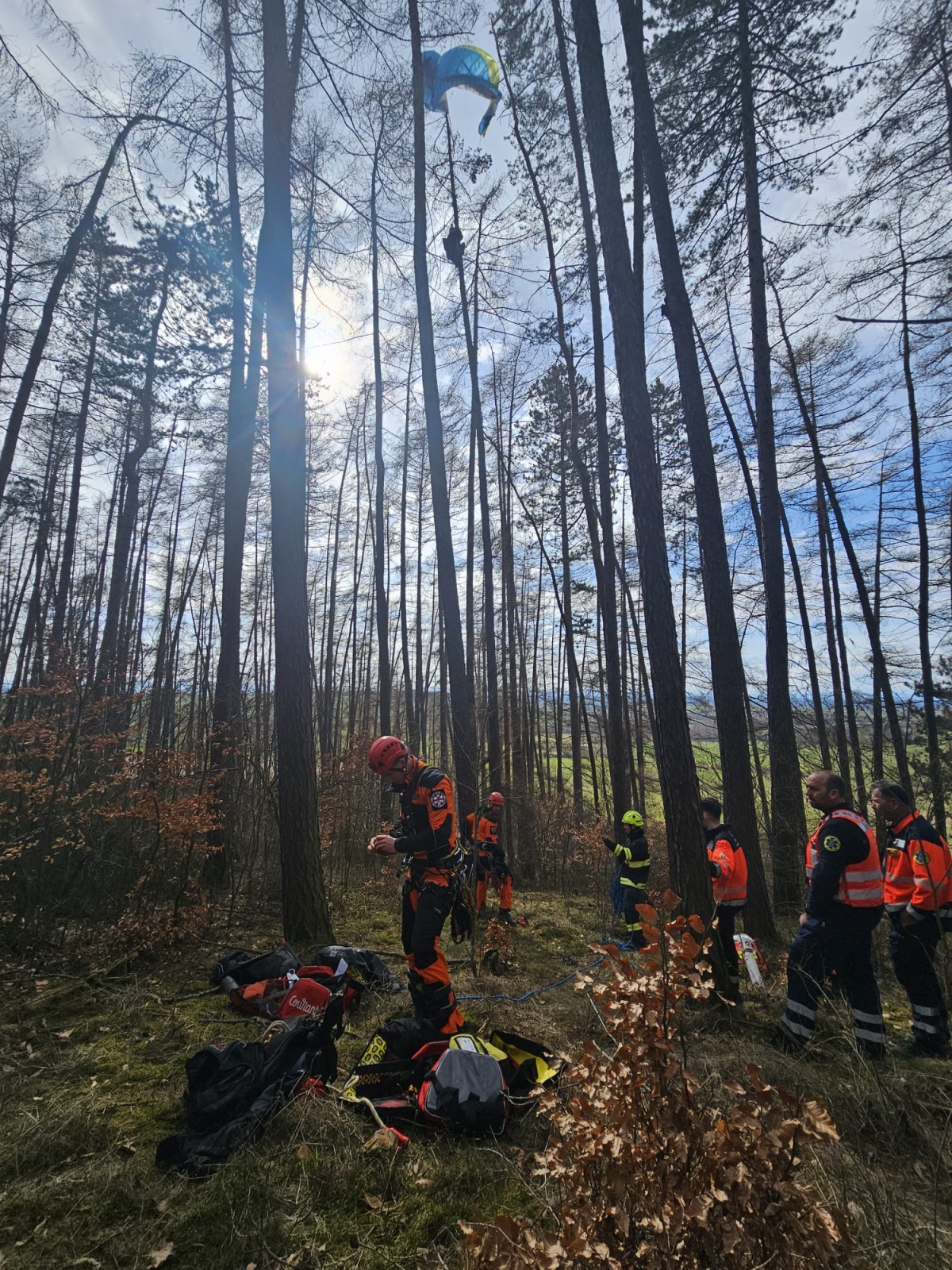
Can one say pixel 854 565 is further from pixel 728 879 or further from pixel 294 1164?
pixel 294 1164

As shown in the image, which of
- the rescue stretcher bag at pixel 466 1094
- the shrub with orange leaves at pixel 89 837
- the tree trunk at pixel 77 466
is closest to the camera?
the rescue stretcher bag at pixel 466 1094

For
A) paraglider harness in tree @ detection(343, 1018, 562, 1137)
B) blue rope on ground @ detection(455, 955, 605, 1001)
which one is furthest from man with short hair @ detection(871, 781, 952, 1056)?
paraglider harness in tree @ detection(343, 1018, 562, 1137)

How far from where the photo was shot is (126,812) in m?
5.21

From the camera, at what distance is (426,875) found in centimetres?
460

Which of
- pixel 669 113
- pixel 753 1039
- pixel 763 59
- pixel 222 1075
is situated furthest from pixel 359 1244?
pixel 763 59

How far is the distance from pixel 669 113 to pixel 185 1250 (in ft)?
42.3

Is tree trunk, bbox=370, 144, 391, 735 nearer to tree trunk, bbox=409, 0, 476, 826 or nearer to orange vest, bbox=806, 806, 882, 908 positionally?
tree trunk, bbox=409, 0, 476, 826

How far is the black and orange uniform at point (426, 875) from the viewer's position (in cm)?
423

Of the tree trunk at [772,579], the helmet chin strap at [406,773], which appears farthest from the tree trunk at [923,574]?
the helmet chin strap at [406,773]

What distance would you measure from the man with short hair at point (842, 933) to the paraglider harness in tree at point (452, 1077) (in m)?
2.03

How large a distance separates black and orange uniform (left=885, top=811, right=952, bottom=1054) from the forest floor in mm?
413

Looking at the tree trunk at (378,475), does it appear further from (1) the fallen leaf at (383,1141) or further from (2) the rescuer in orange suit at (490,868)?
(1) the fallen leaf at (383,1141)

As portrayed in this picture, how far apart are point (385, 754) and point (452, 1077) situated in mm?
2288

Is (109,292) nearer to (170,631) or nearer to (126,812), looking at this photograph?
(170,631)
